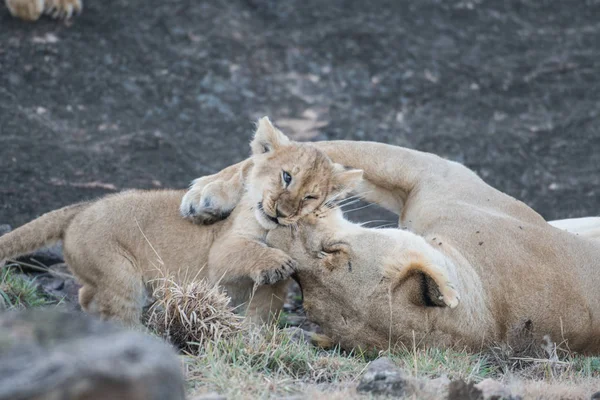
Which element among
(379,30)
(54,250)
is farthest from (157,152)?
(379,30)

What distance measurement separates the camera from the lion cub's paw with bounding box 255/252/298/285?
468cm

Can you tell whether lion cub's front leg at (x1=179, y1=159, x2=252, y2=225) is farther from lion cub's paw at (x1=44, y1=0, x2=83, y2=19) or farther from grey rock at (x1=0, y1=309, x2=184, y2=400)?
lion cub's paw at (x1=44, y1=0, x2=83, y2=19)

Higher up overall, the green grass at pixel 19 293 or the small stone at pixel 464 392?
the small stone at pixel 464 392

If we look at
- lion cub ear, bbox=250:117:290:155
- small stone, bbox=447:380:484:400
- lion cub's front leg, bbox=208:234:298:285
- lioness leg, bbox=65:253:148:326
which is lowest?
lioness leg, bbox=65:253:148:326

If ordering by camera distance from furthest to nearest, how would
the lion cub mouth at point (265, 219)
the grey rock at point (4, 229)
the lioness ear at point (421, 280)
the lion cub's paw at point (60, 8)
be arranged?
1. the lion cub's paw at point (60, 8)
2. the grey rock at point (4, 229)
3. the lion cub mouth at point (265, 219)
4. the lioness ear at point (421, 280)

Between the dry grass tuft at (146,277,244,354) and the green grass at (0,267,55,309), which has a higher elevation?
the dry grass tuft at (146,277,244,354)

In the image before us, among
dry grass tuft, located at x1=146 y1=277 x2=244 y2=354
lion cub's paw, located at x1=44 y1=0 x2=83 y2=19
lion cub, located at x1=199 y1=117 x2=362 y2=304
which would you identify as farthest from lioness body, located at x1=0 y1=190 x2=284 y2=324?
lion cub's paw, located at x1=44 y1=0 x2=83 y2=19

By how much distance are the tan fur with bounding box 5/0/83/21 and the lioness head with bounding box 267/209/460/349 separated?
4688mm

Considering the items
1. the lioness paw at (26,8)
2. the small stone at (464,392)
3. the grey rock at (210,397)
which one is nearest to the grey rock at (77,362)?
the grey rock at (210,397)

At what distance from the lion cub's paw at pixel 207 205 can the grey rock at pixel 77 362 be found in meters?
2.80

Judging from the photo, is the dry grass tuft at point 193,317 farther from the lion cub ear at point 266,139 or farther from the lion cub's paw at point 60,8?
the lion cub's paw at point 60,8

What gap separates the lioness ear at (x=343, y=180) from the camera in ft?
17.2

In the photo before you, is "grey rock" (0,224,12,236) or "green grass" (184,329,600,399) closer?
"green grass" (184,329,600,399)

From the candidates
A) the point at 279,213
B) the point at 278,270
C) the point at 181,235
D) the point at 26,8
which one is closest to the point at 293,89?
the point at 26,8
